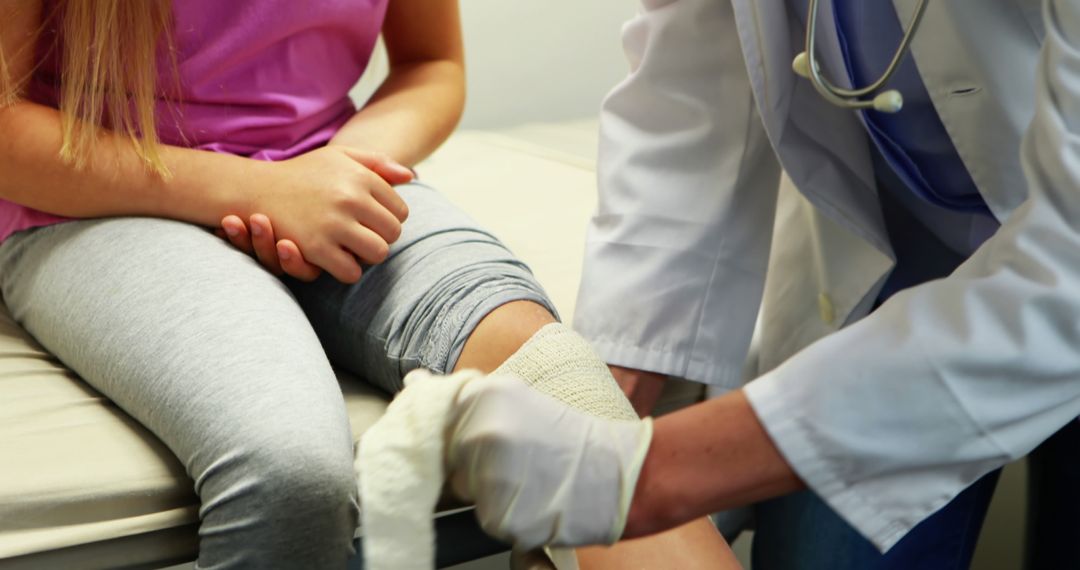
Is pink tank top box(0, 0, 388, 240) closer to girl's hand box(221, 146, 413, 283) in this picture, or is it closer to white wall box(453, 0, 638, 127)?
girl's hand box(221, 146, 413, 283)

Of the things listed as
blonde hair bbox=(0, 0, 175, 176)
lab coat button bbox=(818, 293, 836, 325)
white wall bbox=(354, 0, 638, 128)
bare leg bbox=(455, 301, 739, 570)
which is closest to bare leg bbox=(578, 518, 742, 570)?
bare leg bbox=(455, 301, 739, 570)

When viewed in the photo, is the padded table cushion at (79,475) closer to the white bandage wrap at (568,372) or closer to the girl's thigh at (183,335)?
the girl's thigh at (183,335)

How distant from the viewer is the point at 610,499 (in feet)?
2.12

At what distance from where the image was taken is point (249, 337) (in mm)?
856

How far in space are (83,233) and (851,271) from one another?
0.63 meters

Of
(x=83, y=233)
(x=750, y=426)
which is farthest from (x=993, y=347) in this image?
(x=83, y=233)

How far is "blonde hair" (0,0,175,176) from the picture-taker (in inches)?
37.7

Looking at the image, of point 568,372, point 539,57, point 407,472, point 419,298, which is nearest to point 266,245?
point 419,298

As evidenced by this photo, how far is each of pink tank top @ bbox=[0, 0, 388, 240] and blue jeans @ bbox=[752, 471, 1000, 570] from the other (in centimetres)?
57

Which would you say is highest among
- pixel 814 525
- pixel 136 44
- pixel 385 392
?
pixel 136 44

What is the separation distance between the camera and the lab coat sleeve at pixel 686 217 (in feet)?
3.35

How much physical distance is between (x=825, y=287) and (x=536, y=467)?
499 mm

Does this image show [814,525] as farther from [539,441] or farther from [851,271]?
[539,441]

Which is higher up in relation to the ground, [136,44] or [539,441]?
[136,44]
